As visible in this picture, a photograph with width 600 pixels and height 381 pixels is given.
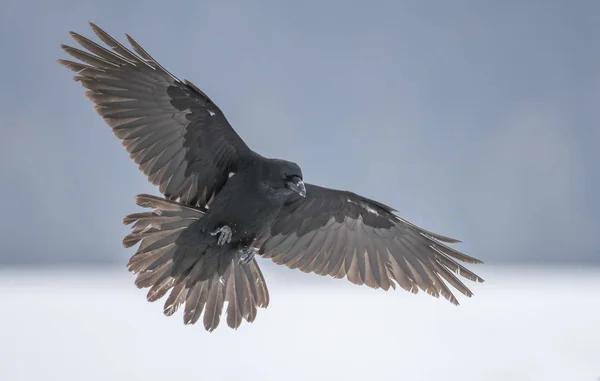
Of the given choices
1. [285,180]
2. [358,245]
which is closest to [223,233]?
[285,180]

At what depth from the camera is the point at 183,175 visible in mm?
3750

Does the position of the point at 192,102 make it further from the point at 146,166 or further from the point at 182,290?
the point at 182,290

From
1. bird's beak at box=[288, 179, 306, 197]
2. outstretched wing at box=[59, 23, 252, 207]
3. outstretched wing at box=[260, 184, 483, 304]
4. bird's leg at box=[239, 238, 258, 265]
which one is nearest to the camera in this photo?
outstretched wing at box=[59, 23, 252, 207]

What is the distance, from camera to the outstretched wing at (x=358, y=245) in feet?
13.8

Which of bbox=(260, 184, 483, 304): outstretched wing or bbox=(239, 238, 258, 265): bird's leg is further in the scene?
bbox=(260, 184, 483, 304): outstretched wing

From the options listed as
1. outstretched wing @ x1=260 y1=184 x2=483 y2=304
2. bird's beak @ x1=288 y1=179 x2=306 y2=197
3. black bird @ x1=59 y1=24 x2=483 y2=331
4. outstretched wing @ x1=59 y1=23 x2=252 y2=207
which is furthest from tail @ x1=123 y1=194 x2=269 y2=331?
bird's beak @ x1=288 y1=179 x2=306 y2=197

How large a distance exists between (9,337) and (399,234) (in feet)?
8.64

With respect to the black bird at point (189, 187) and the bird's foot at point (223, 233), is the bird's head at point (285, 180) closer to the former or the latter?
the black bird at point (189, 187)

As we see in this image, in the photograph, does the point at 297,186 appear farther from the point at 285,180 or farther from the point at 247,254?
the point at 247,254

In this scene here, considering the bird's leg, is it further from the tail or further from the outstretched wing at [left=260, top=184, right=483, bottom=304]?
the outstretched wing at [left=260, top=184, right=483, bottom=304]

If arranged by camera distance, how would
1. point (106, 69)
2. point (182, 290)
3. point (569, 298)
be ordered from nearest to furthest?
point (106, 69) → point (182, 290) → point (569, 298)

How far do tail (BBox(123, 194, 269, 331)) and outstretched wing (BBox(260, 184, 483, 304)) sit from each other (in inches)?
17.5

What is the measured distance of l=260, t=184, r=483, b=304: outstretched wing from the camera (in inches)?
165

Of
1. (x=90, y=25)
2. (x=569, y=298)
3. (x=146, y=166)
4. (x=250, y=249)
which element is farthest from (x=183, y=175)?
(x=569, y=298)
